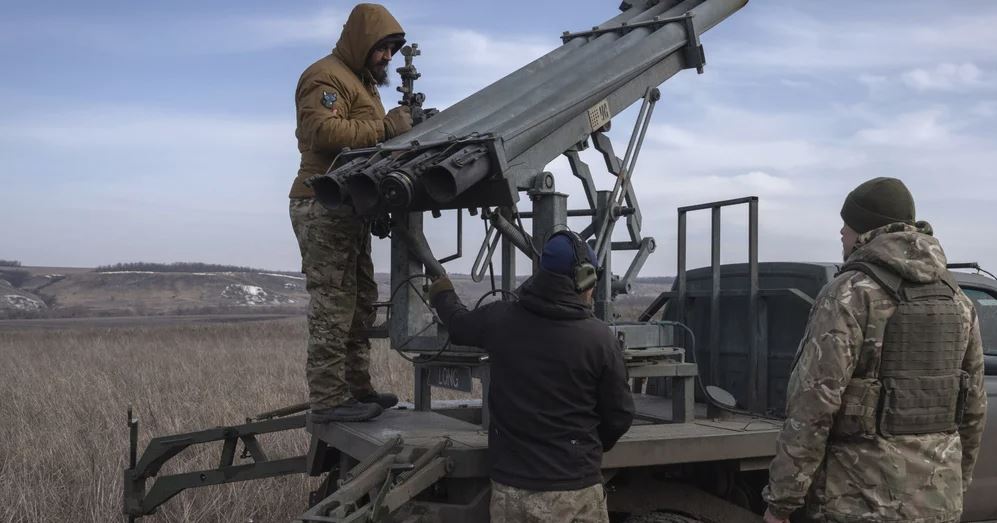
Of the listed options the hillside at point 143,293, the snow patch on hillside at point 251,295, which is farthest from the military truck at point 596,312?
the snow patch on hillside at point 251,295

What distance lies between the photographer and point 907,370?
349 centimetres

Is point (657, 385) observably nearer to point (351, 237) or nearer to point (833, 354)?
point (351, 237)

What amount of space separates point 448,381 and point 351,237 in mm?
854

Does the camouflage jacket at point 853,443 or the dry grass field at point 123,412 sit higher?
the camouflage jacket at point 853,443

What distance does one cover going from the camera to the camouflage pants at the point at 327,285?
199 inches

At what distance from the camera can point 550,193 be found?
15.5 feet

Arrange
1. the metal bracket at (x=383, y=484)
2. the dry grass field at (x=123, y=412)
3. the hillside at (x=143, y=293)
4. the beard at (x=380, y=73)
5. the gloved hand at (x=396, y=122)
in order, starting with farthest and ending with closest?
the hillside at (x=143, y=293) < the dry grass field at (x=123, y=412) < the beard at (x=380, y=73) < the gloved hand at (x=396, y=122) < the metal bracket at (x=383, y=484)

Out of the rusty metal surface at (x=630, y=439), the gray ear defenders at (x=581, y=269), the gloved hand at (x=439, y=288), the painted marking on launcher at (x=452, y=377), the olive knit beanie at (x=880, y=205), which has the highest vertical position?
the olive knit beanie at (x=880, y=205)

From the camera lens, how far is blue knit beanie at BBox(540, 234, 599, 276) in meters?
3.78

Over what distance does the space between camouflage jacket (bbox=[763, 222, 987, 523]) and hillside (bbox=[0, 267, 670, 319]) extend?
52827mm

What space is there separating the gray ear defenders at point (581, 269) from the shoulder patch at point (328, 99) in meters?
1.69

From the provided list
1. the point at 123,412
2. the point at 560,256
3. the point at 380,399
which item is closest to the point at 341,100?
the point at 380,399

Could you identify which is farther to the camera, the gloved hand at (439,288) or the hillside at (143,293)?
the hillside at (143,293)

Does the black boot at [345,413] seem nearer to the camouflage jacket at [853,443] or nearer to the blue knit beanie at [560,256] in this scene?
the blue knit beanie at [560,256]
